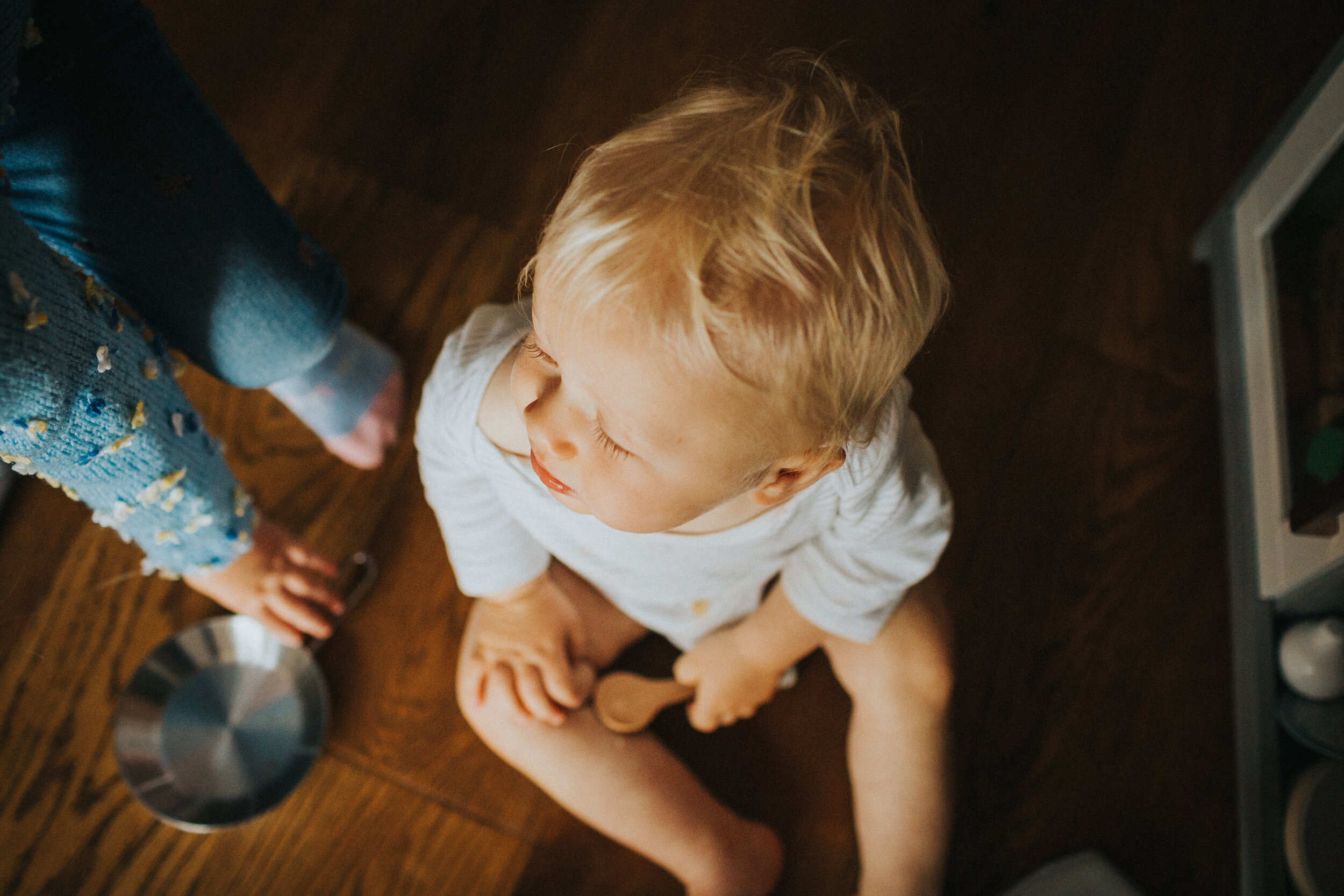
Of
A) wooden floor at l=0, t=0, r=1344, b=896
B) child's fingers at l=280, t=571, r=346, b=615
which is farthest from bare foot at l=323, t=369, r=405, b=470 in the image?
child's fingers at l=280, t=571, r=346, b=615

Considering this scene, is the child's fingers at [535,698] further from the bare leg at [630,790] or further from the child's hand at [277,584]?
the child's hand at [277,584]

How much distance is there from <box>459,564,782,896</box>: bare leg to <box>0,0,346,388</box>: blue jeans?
311 mm

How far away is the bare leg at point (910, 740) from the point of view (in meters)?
0.71

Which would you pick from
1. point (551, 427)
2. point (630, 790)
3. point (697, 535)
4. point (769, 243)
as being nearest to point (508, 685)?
point (630, 790)

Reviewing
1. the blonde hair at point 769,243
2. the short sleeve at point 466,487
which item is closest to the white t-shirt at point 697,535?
the short sleeve at point 466,487

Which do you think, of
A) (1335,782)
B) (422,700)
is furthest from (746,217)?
(1335,782)

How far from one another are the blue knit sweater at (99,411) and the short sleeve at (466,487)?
5.9 inches

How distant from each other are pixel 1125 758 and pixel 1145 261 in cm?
52

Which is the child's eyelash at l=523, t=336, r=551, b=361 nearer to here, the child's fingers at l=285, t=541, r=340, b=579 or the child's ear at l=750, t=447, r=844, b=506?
the child's ear at l=750, t=447, r=844, b=506

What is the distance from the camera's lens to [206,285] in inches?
24.3

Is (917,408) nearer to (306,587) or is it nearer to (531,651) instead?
(531,651)

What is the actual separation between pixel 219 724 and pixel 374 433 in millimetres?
290

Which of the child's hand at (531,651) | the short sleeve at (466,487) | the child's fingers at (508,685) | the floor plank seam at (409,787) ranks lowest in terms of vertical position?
the floor plank seam at (409,787)

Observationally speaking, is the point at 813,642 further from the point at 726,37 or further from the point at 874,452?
the point at 726,37
